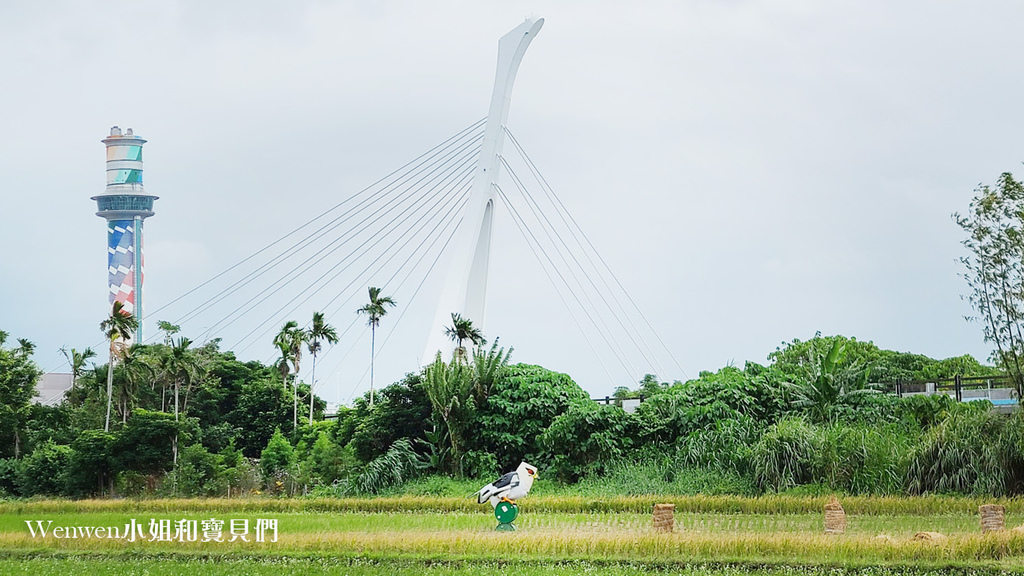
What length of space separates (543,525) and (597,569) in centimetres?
399

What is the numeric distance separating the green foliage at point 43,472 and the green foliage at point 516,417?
11.0m

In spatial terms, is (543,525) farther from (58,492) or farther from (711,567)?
(58,492)

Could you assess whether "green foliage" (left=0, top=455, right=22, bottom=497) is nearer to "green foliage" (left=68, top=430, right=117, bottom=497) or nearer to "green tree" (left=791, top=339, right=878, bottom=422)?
"green foliage" (left=68, top=430, right=117, bottom=497)

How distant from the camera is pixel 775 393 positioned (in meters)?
23.3

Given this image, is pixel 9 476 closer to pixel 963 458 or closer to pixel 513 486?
pixel 513 486

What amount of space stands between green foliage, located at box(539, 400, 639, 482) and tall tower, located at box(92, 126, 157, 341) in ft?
185

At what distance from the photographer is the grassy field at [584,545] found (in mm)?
12461

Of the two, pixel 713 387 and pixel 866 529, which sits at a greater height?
pixel 713 387

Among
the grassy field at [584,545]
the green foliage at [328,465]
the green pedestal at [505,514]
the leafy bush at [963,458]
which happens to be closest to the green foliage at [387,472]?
the green foliage at [328,465]

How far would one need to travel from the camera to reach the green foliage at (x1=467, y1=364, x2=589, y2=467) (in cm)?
2420

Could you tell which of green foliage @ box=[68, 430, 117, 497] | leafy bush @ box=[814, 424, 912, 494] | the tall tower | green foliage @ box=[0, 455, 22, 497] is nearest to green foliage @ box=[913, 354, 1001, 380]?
leafy bush @ box=[814, 424, 912, 494]

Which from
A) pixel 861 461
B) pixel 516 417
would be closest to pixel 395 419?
pixel 516 417

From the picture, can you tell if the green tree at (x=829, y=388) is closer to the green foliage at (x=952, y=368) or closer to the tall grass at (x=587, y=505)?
the tall grass at (x=587, y=505)

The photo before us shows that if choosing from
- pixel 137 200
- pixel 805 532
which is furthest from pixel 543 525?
pixel 137 200
